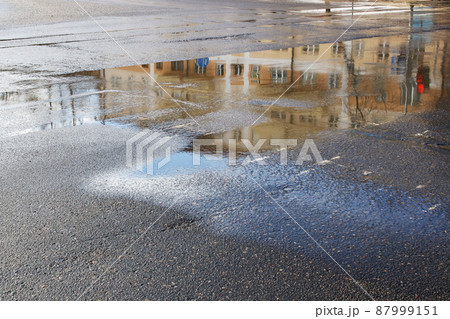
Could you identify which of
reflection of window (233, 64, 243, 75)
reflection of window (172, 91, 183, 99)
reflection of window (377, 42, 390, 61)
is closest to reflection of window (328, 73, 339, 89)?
reflection of window (233, 64, 243, 75)

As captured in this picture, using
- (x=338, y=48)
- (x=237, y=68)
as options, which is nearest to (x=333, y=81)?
(x=237, y=68)

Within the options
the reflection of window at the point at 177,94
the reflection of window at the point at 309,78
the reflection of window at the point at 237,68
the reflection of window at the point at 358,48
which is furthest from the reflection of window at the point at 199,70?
the reflection of window at the point at 358,48

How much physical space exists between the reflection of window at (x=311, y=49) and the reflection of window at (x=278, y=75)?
206cm

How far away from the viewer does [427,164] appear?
238 inches

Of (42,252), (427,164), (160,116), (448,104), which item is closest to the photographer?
(42,252)

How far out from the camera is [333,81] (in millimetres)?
10805

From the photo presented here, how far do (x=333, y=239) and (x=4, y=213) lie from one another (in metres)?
2.97

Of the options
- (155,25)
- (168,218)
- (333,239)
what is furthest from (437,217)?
(155,25)

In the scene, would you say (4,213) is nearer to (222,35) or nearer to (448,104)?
(448,104)

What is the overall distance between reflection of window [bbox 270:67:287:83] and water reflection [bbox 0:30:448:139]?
0.02 meters

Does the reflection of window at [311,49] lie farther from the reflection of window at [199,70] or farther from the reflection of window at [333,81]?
the reflection of window at [199,70]

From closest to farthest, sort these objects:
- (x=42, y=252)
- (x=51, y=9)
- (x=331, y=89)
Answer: (x=42, y=252) → (x=331, y=89) → (x=51, y=9)

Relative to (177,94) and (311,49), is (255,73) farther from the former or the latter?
(311,49)

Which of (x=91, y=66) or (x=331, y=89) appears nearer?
(x=331, y=89)
